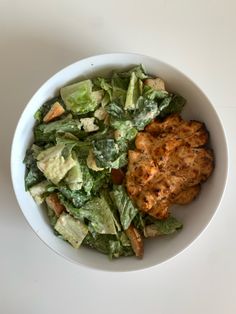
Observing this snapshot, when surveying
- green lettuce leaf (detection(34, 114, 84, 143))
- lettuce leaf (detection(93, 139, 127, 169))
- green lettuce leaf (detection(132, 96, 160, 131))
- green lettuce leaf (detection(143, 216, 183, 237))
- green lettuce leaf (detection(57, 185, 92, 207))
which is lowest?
green lettuce leaf (detection(143, 216, 183, 237))

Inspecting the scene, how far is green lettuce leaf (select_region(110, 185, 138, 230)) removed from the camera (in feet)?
3.62

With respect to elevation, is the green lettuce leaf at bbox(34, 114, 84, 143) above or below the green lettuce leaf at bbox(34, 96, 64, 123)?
below

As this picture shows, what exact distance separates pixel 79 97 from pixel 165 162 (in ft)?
0.78

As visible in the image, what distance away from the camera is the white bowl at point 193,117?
3.49 feet

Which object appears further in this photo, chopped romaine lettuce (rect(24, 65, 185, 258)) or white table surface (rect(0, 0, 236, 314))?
white table surface (rect(0, 0, 236, 314))

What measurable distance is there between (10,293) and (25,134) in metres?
0.41

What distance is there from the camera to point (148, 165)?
109 cm

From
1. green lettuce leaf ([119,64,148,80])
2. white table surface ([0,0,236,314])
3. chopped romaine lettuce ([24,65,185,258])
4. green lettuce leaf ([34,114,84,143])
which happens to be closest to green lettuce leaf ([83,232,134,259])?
chopped romaine lettuce ([24,65,185,258])

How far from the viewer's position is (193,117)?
1138 mm

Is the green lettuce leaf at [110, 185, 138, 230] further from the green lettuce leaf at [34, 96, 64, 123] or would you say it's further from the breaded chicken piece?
the green lettuce leaf at [34, 96, 64, 123]

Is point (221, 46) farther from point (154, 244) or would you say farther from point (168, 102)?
point (154, 244)

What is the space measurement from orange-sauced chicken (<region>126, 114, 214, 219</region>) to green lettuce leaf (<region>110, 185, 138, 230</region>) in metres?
0.01

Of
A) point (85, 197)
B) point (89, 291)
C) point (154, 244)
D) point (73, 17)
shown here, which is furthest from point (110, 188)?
point (73, 17)

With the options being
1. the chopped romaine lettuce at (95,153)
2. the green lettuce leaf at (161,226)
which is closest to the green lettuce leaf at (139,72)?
the chopped romaine lettuce at (95,153)
